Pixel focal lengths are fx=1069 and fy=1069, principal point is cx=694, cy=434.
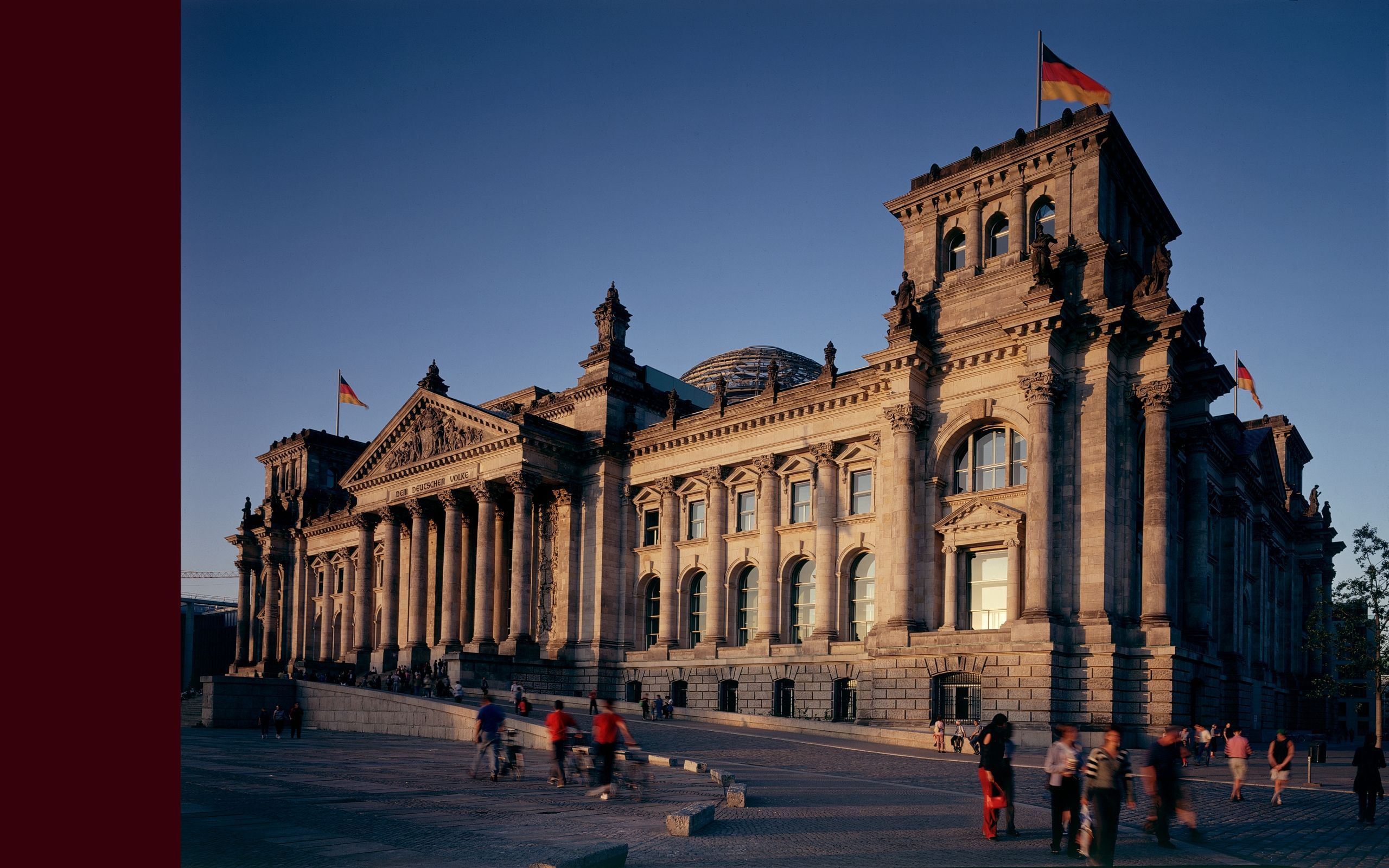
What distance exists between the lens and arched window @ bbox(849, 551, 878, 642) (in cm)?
4641

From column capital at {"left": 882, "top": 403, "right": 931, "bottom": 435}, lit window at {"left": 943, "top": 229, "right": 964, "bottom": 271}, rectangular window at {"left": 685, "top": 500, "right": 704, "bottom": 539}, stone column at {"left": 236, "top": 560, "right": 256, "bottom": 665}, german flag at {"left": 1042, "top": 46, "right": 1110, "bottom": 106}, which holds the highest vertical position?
german flag at {"left": 1042, "top": 46, "right": 1110, "bottom": 106}

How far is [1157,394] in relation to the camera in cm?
3834

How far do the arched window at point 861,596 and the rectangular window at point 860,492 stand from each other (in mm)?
1897

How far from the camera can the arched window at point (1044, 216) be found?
140 ft

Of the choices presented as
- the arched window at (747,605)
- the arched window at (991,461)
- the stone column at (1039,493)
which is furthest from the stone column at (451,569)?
the stone column at (1039,493)

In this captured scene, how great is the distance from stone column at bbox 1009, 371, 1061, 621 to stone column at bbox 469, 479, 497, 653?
2863cm

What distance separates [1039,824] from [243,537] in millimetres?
78305

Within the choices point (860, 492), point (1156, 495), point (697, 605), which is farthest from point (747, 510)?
point (1156, 495)

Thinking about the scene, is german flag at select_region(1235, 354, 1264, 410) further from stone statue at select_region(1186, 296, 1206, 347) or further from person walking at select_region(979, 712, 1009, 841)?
person walking at select_region(979, 712, 1009, 841)

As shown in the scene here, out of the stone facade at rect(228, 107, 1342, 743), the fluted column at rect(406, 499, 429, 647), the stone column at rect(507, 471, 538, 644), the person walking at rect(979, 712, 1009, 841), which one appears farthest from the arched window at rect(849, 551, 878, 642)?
the person walking at rect(979, 712, 1009, 841)

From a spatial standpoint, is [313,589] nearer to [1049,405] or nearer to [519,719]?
[519,719]

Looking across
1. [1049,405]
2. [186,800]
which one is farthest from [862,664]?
[186,800]

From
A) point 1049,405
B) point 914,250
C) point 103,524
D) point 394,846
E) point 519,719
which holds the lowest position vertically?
point 519,719

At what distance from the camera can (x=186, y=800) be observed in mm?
17875
